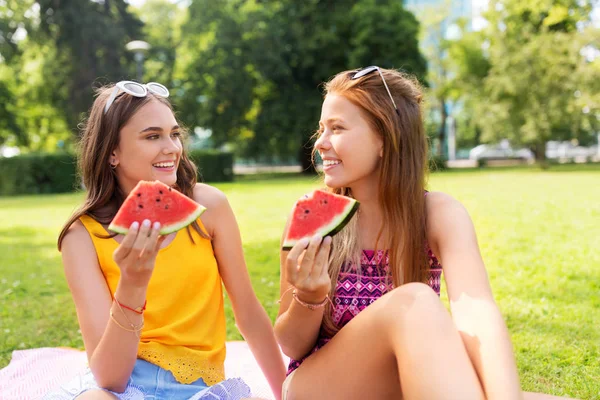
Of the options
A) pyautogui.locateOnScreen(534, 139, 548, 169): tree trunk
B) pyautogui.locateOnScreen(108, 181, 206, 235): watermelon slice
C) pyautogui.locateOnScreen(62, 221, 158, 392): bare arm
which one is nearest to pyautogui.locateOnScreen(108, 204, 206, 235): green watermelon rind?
pyautogui.locateOnScreen(108, 181, 206, 235): watermelon slice

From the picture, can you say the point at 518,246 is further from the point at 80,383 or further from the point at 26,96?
the point at 26,96

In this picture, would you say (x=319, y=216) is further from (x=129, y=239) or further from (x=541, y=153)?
(x=541, y=153)

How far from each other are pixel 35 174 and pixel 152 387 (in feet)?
82.6

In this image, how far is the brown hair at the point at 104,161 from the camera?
2869 mm

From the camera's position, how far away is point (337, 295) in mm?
2811

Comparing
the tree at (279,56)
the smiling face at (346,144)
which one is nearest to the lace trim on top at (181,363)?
the smiling face at (346,144)

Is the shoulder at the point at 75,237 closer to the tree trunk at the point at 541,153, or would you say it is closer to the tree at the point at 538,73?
the tree at the point at 538,73

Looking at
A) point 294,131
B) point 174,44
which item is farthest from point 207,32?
point 294,131

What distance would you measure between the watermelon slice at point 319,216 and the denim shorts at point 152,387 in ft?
2.64

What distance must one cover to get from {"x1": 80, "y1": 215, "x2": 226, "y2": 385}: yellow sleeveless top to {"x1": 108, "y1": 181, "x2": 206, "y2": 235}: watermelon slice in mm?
382

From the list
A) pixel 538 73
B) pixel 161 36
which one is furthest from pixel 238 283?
pixel 161 36

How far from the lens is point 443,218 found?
2.75m

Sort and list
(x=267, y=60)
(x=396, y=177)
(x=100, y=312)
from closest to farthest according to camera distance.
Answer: (x=100, y=312) → (x=396, y=177) → (x=267, y=60)

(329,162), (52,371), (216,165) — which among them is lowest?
(216,165)
